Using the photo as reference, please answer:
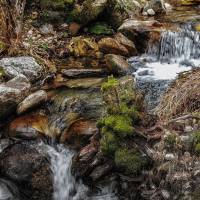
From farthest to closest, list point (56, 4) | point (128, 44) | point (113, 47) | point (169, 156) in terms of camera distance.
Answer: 1. point (56, 4)
2. point (128, 44)
3. point (113, 47)
4. point (169, 156)

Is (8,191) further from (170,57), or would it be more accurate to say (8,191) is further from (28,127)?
(170,57)

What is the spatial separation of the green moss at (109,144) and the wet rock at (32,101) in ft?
5.53

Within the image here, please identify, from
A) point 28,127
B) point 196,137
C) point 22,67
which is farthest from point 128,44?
point 196,137

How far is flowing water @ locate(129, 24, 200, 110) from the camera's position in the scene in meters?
8.07

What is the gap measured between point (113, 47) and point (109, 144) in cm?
380

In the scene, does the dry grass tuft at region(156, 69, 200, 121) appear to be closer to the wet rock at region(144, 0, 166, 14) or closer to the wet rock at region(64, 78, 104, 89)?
A: the wet rock at region(64, 78, 104, 89)

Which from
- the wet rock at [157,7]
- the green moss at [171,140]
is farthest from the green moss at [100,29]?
the green moss at [171,140]

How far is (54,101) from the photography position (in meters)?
6.91

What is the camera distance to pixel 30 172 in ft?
18.9

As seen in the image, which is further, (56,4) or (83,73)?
(56,4)

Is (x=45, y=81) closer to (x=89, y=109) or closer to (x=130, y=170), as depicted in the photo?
(x=89, y=109)

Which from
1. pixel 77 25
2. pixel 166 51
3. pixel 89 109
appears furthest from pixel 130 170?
pixel 77 25

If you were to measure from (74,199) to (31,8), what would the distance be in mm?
5460

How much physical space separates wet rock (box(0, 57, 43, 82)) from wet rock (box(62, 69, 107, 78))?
48cm
